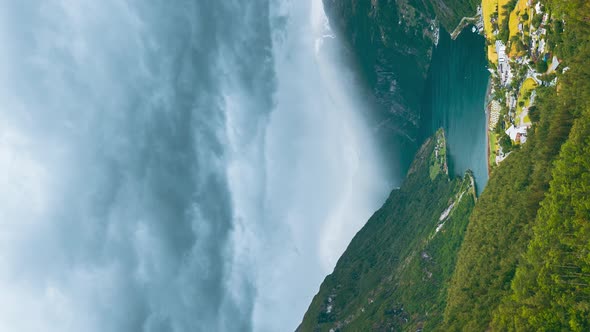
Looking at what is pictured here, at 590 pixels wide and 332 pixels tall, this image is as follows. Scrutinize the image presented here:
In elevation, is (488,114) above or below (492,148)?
above

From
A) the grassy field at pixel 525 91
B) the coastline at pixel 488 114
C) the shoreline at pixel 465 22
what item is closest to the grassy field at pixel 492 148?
the coastline at pixel 488 114

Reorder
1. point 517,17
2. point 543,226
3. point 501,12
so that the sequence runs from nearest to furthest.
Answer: point 543,226
point 517,17
point 501,12

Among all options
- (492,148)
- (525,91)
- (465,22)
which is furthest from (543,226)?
(465,22)

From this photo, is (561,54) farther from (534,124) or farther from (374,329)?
(374,329)

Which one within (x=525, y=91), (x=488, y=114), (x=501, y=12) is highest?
(x=501, y=12)

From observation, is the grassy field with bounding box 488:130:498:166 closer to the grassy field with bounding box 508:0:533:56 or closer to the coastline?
the coastline

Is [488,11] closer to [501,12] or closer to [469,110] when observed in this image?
[501,12]

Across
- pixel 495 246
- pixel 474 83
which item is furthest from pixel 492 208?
pixel 474 83

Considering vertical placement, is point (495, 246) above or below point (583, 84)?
below

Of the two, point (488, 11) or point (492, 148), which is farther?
point (488, 11)

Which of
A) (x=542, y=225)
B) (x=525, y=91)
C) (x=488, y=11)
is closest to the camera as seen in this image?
(x=542, y=225)

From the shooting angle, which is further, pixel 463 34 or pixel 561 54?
pixel 463 34
